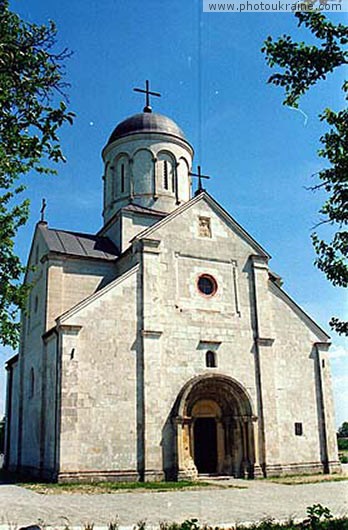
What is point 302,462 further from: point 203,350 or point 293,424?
point 203,350

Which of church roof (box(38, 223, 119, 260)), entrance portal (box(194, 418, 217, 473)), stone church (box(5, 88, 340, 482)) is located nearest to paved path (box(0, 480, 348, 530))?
stone church (box(5, 88, 340, 482))

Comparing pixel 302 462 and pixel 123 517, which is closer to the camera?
pixel 123 517

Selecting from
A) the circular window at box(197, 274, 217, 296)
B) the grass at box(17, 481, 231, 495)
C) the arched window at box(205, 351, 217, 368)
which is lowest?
the grass at box(17, 481, 231, 495)

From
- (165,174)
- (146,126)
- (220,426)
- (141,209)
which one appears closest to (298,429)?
(220,426)

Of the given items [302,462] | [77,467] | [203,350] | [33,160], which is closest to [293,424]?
[302,462]

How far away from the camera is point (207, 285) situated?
74.3 feet

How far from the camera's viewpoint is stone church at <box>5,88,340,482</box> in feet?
62.1

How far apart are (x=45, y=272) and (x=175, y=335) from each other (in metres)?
6.24

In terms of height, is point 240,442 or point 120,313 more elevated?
point 120,313

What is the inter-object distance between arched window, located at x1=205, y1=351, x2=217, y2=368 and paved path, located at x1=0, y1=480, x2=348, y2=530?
5459 millimetres

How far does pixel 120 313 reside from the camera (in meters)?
20.2

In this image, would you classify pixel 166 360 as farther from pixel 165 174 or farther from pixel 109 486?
pixel 165 174

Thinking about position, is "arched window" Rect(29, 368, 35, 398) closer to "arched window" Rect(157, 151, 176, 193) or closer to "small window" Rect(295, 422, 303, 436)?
"arched window" Rect(157, 151, 176, 193)

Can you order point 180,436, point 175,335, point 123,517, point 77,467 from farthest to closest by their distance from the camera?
point 175,335 < point 180,436 < point 77,467 < point 123,517
